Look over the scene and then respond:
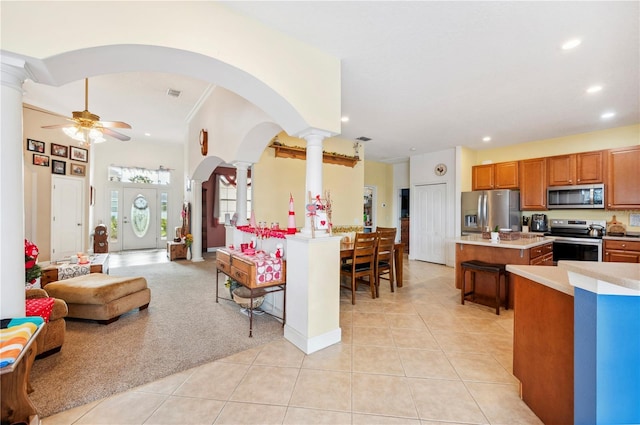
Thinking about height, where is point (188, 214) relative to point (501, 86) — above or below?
below

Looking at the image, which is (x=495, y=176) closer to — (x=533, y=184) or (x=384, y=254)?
(x=533, y=184)

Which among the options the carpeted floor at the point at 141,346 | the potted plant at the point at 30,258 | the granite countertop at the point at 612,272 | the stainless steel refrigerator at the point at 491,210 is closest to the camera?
the granite countertop at the point at 612,272

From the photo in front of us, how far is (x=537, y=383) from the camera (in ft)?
→ 5.18

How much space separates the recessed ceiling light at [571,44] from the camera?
87.1 inches

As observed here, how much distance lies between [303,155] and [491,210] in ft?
12.8

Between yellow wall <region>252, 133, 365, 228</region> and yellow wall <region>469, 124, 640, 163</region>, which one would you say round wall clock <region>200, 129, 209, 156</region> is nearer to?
yellow wall <region>252, 133, 365, 228</region>

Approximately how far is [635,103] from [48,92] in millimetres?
8820

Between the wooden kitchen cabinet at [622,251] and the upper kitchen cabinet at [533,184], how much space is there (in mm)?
1094

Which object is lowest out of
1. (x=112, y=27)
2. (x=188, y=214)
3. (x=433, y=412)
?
(x=433, y=412)

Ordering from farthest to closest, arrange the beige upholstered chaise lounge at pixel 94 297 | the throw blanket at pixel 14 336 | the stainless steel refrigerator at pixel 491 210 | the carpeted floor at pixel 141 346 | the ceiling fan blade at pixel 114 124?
the stainless steel refrigerator at pixel 491 210 → the ceiling fan blade at pixel 114 124 → the beige upholstered chaise lounge at pixel 94 297 → the carpeted floor at pixel 141 346 → the throw blanket at pixel 14 336

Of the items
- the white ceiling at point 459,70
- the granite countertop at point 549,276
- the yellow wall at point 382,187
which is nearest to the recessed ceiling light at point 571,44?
the white ceiling at point 459,70

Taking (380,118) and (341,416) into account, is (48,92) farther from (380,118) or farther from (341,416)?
(341,416)

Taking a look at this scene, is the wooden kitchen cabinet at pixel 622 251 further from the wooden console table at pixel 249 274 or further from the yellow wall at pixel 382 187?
the wooden console table at pixel 249 274

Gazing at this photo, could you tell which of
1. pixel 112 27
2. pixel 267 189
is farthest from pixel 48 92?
pixel 112 27
